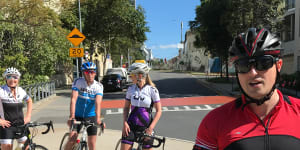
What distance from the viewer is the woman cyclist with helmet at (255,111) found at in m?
1.54

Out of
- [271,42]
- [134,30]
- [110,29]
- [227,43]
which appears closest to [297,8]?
[227,43]

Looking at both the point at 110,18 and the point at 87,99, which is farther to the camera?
the point at 110,18

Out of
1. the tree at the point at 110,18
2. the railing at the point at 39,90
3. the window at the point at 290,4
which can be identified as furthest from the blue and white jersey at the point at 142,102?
the window at the point at 290,4

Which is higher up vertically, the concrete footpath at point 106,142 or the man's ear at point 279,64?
the man's ear at point 279,64

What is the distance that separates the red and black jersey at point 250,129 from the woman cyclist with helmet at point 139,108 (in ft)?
7.21

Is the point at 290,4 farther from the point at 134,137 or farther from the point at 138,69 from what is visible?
the point at 134,137

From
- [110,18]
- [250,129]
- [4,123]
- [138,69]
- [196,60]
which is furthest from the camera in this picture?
[196,60]

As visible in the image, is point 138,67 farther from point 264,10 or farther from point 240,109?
point 264,10

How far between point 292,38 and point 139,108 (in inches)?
995

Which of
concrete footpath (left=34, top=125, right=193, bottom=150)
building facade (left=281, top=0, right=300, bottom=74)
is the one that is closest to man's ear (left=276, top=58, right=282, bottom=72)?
concrete footpath (left=34, top=125, right=193, bottom=150)

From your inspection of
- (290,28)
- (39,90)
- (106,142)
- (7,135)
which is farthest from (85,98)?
(290,28)

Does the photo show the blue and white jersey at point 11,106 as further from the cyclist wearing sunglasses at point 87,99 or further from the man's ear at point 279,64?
the man's ear at point 279,64

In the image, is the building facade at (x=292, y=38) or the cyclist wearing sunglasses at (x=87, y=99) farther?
the building facade at (x=292, y=38)

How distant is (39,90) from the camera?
14.7 metres
